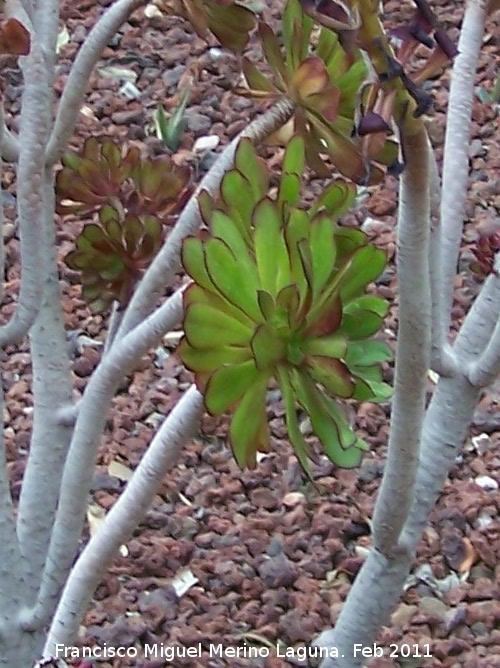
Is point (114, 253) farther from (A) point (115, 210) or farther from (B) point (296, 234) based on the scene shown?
(B) point (296, 234)

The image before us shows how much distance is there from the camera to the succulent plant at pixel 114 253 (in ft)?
3.07

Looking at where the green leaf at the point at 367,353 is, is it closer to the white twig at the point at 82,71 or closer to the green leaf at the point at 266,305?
the green leaf at the point at 266,305

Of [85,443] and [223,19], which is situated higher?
[223,19]

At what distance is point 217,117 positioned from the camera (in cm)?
228

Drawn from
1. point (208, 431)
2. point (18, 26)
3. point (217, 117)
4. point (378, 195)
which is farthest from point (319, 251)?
point (217, 117)

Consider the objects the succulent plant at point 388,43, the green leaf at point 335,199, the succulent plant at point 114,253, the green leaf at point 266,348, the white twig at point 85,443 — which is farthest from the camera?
the succulent plant at point 114,253

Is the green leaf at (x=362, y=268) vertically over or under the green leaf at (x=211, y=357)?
over

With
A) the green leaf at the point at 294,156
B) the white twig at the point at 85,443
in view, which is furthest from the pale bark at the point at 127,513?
the green leaf at the point at 294,156

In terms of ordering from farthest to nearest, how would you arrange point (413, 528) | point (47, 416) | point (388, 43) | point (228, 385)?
point (47, 416) → point (413, 528) → point (228, 385) → point (388, 43)

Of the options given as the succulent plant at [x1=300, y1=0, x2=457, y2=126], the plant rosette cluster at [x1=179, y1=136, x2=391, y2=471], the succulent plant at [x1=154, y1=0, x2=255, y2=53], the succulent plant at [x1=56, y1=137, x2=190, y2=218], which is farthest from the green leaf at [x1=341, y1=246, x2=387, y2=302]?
the succulent plant at [x1=56, y1=137, x2=190, y2=218]

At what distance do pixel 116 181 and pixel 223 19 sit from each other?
0.75 feet

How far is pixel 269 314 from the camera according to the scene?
2.08 feet

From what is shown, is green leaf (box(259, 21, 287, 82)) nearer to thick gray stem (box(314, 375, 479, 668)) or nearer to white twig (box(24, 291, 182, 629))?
white twig (box(24, 291, 182, 629))

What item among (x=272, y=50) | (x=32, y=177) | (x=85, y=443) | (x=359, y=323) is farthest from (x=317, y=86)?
(x=85, y=443)
